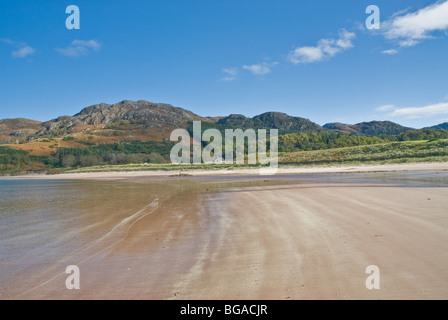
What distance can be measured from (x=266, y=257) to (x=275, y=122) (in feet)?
504

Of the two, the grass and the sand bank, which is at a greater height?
the grass

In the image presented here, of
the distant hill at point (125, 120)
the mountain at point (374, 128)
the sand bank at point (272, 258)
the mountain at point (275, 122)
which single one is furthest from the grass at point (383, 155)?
the mountain at point (374, 128)

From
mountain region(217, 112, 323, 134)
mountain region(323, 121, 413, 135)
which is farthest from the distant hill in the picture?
mountain region(323, 121, 413, 135)

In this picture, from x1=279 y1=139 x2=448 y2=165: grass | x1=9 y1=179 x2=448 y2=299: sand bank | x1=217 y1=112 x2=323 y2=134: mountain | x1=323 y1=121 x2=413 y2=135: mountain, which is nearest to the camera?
x1=9 y1=179 x2=448 y2=299: sand bank

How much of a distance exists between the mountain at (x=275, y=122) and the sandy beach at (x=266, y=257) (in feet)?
440

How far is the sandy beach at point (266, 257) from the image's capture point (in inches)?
146

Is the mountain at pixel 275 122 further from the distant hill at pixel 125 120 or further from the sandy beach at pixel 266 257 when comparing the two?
the sandy beach at pixel 266 257

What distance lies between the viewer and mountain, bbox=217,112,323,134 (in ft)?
477

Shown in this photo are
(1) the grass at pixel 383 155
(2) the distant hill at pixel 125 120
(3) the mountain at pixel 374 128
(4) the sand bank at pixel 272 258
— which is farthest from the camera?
(3) the mountain at pixel 374 128

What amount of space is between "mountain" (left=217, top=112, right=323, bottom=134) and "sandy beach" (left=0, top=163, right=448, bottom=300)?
13408 centimetres

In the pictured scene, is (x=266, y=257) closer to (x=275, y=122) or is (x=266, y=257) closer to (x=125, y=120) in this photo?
(x=125, y=120)

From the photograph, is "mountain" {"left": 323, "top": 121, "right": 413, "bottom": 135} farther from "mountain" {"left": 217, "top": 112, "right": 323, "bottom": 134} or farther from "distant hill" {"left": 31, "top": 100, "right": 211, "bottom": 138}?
"distant hill" {"left": 31, "top": 100, "right": 211, "bottom": 138}

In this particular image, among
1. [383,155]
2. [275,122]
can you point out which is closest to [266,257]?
[383,155]
